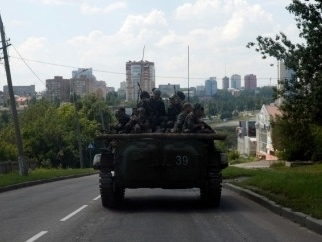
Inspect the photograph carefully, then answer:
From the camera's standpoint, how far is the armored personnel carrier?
1568 centimetres

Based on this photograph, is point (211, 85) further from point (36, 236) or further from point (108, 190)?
point (36, 236)

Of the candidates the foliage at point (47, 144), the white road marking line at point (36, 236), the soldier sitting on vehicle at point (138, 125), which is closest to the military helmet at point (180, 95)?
the soldier sitting on vehicle at point (138, 125)

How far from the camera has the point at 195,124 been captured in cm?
1642

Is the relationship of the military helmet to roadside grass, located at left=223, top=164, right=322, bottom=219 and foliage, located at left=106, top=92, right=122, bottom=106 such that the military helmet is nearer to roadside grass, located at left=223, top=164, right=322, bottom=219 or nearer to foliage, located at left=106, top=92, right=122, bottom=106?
roadside grass, located at left=223, top=164, right=322, bottom=219

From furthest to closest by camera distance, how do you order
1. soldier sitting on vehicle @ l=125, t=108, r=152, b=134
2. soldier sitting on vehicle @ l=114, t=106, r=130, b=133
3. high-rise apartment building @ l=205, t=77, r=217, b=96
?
1. high-rise apartment building @ l=205, t=77, r=217, b=96
2. soldier sitting on vehicle @ l=114, t=106, r=130, b=133
3. soldier sitting on vehicle @ l=125, t=108, r=152, b=134

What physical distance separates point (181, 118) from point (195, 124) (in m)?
0.44

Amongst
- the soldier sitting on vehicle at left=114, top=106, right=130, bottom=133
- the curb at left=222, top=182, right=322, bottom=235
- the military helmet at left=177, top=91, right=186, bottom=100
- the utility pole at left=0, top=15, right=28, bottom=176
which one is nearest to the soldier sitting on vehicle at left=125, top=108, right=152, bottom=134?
the soldier sitting on vehicle at left=114, top=106, right=130, bottom=133

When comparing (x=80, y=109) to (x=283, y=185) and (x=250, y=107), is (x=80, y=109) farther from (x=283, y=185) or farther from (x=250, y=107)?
(x=283, y=185)

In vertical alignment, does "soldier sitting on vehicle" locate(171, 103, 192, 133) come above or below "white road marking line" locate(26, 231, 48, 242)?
above

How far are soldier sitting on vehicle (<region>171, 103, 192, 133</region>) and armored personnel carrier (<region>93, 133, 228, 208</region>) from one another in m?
0.72

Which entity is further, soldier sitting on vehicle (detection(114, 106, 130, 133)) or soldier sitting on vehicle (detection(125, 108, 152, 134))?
soldier sitting on vehicle (detection(114, 106, 130, 133))

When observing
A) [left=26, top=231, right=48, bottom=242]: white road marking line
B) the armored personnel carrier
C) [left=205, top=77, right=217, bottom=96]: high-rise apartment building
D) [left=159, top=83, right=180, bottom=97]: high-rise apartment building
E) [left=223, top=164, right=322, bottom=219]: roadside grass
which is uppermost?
[left=205, top=77, right=217, bottom=96]: high-rise apartment building

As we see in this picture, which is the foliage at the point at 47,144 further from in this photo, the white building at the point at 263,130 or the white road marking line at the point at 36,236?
the white road marking line at the point at 36,236

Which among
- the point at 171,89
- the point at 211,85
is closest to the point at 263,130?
the point at 211,85
